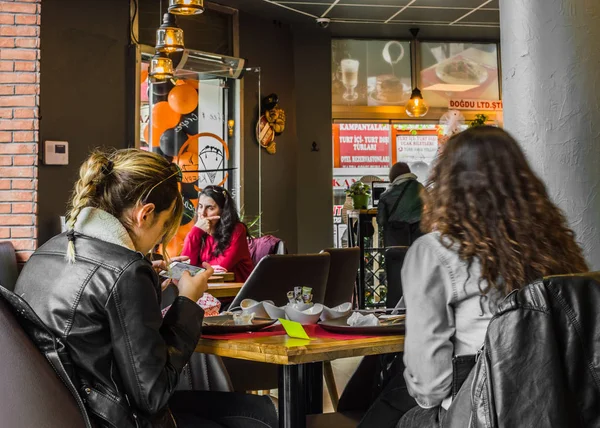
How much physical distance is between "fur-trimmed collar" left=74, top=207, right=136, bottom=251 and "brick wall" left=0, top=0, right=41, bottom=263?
3.46 meters

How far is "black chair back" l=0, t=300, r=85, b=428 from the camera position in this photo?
157 centimetres

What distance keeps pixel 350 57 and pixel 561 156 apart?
7.75m

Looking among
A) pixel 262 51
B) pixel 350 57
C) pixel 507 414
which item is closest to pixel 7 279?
pixel 507 414

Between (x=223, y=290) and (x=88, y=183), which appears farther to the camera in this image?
(x=223, y=290)

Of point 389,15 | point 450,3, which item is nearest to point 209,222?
point 450,3

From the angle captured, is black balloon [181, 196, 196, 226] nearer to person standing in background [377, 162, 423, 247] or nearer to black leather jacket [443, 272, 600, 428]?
person standing in background [377, 162, 423, 247]

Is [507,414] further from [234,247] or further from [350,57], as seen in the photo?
[350,57]

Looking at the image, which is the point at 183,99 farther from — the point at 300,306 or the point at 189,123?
the point at 300,306

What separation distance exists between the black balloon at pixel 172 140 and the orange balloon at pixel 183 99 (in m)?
0.20

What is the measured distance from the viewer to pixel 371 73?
10492 mm

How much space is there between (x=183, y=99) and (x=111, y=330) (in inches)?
244

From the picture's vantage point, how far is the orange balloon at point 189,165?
25.5ft

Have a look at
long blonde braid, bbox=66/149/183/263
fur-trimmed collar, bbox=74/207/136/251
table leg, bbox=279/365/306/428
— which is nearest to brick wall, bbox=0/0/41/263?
long blonde braid, bbox=66/149/183/263

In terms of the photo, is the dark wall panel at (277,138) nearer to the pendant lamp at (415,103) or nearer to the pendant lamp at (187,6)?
the pendant lamp at (415,103)
